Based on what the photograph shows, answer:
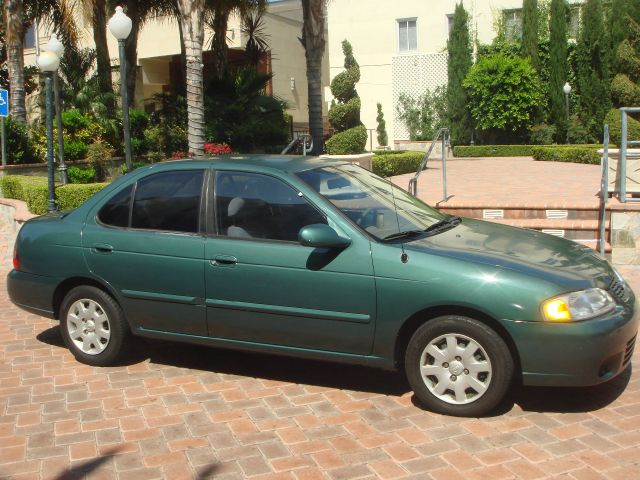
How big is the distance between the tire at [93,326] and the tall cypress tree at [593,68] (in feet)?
91.3

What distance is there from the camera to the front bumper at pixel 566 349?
4469 mm

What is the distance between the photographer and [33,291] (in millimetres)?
6168

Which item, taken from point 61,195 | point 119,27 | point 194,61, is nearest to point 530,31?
point 194,61

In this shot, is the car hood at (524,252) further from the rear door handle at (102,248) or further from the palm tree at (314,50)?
the palm tree at (314,50)

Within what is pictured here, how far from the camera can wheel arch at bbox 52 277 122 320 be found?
5.88 meters

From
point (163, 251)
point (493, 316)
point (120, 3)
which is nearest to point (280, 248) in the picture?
point (163, 251)

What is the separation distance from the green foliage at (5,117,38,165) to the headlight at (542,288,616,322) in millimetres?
15592

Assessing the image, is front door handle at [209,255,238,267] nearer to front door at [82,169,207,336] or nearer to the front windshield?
front door at [82,169,207,336]

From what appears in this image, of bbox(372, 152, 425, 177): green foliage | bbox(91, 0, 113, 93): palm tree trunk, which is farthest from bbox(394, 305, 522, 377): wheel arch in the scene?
bbox(91, 0, 113, 93): palm tree trunk

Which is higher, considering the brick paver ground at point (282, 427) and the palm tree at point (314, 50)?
the palm tree at point (314, 50)

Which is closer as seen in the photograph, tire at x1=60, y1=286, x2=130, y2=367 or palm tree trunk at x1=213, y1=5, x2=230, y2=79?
tire at x1=60, y1=286, x2=130, y2=367

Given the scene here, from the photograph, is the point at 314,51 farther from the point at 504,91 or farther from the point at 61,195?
the point at 504,91

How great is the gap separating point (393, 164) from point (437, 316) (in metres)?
15.3

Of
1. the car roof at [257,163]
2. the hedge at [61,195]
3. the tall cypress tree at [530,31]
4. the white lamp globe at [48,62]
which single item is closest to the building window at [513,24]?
the tall cypress tree at [530,31]
